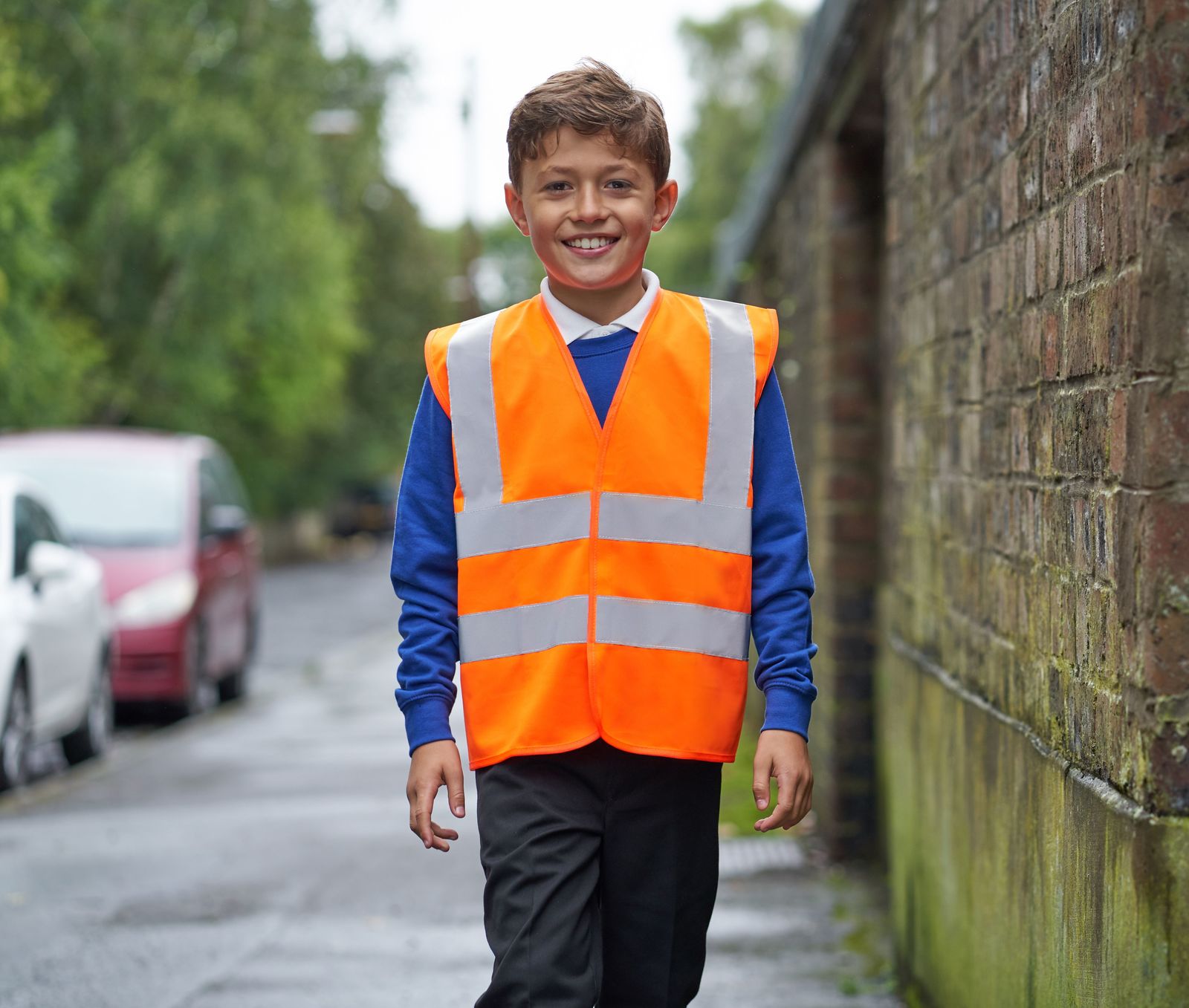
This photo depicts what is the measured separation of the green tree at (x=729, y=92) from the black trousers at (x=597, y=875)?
50.4 m

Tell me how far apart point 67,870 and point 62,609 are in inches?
111

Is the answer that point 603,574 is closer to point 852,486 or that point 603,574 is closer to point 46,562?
point 852,486

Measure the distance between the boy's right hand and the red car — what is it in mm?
8686

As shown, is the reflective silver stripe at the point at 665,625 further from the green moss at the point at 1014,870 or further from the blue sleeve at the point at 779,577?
the green moss at the point at 1014,870

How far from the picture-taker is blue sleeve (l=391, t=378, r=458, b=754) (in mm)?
3006

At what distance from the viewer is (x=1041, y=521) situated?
3189 mm

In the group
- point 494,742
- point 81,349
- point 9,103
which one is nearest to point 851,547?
point 494,742

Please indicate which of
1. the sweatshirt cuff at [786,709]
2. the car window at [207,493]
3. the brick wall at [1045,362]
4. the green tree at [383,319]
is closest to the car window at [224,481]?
the car window at [207,493]

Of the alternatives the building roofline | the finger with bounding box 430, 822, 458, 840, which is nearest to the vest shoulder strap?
the finger with bounding box 430, 822, 458, 840

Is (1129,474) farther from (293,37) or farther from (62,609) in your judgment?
(293,37)

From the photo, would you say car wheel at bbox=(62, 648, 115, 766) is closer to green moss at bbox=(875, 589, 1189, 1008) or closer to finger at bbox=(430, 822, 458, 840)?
green moss at bbox=(875, 589, 1189, 1008)

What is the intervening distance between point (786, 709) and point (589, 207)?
0.86m

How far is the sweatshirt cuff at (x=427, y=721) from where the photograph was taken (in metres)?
2.98

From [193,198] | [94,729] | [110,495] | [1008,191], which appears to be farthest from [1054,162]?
[193,198]
